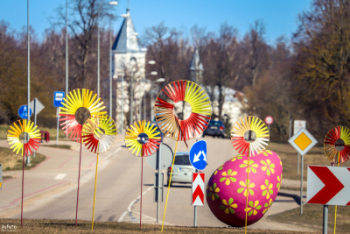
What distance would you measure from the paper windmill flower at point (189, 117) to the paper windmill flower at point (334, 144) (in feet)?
11.1

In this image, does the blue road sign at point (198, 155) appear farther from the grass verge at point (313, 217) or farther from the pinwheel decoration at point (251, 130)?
the grass verge at point (313, 217)

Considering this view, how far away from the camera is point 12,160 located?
2441 centimetres

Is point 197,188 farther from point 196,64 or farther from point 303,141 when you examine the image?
point 196,64

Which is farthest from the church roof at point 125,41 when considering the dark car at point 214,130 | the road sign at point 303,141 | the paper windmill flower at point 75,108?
the paper windmill flower at point 75,108

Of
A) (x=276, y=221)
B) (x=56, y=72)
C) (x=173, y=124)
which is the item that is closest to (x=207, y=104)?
(x=173, y=124)

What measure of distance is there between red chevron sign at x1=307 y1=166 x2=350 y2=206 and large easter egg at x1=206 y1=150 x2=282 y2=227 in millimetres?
3705

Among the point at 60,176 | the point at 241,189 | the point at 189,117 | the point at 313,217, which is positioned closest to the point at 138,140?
the point at 189,117

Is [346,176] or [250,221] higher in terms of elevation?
[346,176]

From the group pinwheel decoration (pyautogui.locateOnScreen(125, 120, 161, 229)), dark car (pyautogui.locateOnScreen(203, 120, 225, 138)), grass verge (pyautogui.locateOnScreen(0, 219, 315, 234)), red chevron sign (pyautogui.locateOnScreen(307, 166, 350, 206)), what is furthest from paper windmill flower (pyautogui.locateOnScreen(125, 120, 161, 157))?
dark car (pyautogui.locateOnScreen(203, 120, 225, 138))

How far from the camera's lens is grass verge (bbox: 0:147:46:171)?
23.1 meters

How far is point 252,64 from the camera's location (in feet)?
242

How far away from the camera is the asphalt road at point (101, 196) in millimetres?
13312

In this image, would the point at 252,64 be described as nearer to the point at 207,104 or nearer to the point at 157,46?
the point at 157,46

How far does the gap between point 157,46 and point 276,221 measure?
55.9 metres
